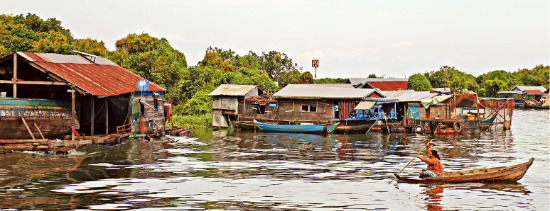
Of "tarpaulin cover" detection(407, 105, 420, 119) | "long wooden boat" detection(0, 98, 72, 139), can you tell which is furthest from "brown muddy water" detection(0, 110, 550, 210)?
"tarpaulin cover" detection(407, 105, 420, 119)

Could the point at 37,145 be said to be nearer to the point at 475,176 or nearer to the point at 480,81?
the point at 475,176

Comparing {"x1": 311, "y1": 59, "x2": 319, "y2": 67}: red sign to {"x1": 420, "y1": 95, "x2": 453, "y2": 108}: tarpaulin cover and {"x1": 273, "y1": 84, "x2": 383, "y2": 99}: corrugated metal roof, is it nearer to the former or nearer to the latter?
{"x1": 273, "y1": 84, "x2": 383, "y2": 99}: corrugated metal roof

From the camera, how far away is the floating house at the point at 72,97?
2241 centimetres

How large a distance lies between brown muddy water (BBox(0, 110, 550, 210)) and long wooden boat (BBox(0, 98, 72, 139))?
3.87 feet

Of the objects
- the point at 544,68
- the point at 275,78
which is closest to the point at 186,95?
the point at 275,78

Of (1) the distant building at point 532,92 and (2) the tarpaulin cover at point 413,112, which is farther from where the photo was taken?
(1) the distant building at point 532,92

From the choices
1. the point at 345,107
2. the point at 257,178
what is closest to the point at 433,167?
the point at 257,178

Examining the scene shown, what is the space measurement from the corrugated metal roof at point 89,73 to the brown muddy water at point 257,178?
8.92 ft

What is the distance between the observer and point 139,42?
209 feet

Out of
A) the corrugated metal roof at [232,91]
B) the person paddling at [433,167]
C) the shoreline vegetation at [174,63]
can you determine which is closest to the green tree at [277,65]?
the shoreline vegetation at [174,63]

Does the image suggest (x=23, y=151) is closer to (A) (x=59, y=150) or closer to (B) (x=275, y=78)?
(A) (x=59, y=150)

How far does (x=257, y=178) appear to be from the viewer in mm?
17891

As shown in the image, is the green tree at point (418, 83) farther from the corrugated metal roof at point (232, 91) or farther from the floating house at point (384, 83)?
the corrugated metal roof at point (232, 91)

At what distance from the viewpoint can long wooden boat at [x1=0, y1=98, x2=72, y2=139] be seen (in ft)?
71.1
